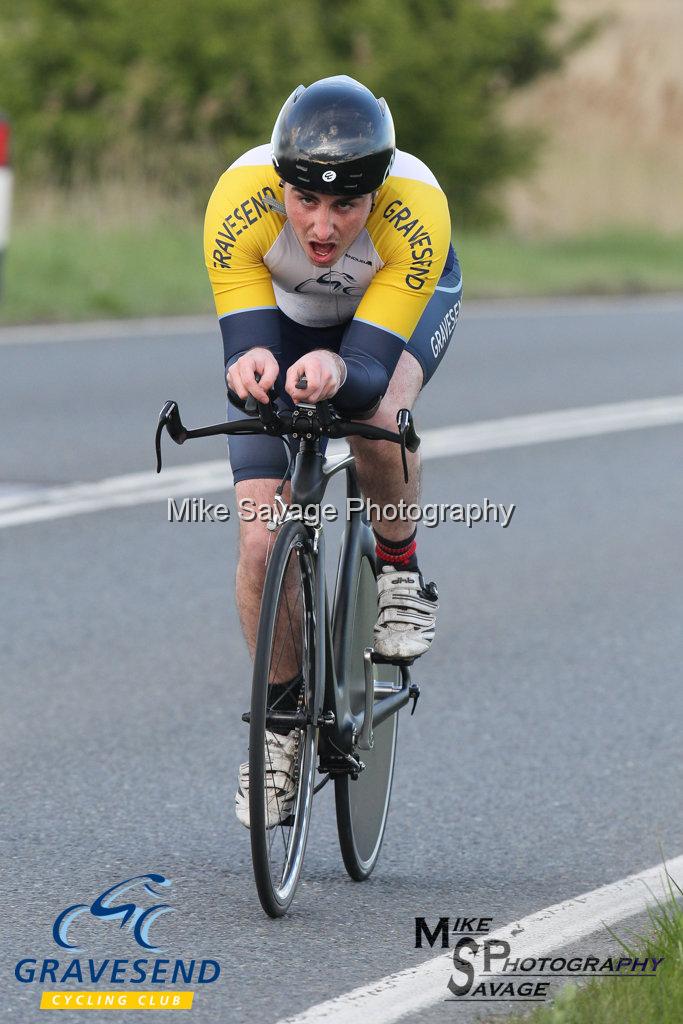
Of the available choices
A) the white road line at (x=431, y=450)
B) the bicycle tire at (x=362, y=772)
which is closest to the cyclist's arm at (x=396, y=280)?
the bicycle tire at (x=362, y=772)

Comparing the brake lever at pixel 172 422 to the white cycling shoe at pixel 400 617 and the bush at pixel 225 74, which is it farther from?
the bush at pixel 225 74

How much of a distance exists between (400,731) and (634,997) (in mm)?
2461

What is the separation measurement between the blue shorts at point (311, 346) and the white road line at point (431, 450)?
3.93m

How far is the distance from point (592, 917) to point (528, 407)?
822 centimetres

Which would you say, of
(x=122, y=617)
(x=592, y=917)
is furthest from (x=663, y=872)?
(x=122, y=617)

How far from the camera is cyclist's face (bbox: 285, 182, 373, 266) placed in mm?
4133

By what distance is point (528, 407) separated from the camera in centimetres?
1230

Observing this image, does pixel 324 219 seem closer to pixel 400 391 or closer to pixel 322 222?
pixel 322 222

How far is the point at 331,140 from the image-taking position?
397 centimetres

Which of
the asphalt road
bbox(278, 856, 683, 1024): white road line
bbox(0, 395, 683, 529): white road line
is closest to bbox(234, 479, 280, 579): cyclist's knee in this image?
the asphalt road

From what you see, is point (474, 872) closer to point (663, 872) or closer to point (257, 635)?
point (663, 872)

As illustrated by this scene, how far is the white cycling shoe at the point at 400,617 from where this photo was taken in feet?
15.7

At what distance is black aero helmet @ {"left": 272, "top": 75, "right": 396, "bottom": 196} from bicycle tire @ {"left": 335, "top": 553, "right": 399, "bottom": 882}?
3.53 ft

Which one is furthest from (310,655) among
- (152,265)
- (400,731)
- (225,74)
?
(225,74)
